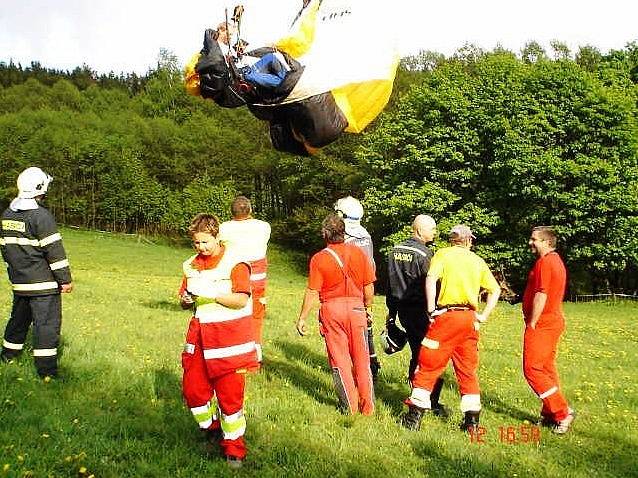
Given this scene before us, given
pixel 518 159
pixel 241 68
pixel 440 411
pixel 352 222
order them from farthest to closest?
pixel 518 159
pixel 352 222
pixel 440 411
pixel 241 68

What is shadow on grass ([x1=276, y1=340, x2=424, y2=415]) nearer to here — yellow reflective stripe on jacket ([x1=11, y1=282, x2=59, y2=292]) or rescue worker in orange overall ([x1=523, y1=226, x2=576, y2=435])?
rescue worker in orange overall ([x1=523, y1=226, x2=576, y2=435])

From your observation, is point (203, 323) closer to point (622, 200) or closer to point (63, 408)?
point (63, 408)

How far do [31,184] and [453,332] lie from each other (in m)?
4.97

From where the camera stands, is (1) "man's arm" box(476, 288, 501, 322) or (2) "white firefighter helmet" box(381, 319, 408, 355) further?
(2) "white firefighter helmet" box(381, 319, 408, 355)

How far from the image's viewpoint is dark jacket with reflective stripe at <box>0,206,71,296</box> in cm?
745

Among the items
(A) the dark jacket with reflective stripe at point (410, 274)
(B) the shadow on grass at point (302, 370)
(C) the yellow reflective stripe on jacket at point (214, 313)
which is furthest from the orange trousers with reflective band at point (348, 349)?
(C) the yellow reflective stripe on jacket at point (214, 313)

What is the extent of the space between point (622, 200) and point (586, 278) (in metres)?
9.80

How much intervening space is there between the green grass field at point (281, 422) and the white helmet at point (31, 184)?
195 cm

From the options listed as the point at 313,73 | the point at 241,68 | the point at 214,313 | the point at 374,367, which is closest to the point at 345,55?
the point at 313,73

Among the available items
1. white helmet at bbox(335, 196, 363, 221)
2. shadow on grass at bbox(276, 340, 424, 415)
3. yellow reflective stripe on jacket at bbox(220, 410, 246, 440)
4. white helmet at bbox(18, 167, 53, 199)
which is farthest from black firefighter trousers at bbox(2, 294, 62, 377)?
white helmet at bbox(335, 196, 363, 221)

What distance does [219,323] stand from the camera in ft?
18.8

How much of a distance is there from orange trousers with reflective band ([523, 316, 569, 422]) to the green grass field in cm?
33

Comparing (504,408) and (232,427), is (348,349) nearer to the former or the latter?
(232,427)

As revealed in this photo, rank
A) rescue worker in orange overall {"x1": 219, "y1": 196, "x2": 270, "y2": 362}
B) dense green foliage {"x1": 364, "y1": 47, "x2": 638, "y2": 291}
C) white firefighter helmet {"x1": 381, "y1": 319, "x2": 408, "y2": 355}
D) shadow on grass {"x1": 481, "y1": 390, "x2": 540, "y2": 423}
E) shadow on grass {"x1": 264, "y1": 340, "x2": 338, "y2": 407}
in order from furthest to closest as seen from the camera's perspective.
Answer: dense green foliage {"x1": 364, "y1": 47, "x2": 638, "y2": 291}, rescue worker in orange overall {"x1": 219, "y1": 196, "x2": 270, "y2": 362}, white firefighter helmet {"x1": 381, "y1": 319, "x2": 408, "y2": 355}, shadow on grass {"x1": 264, "y1": 340, "x2": 338, "y2": 407}, shadow on grass {"x1": 481, "y1": 390, "x2": 540, "y2": 423}
